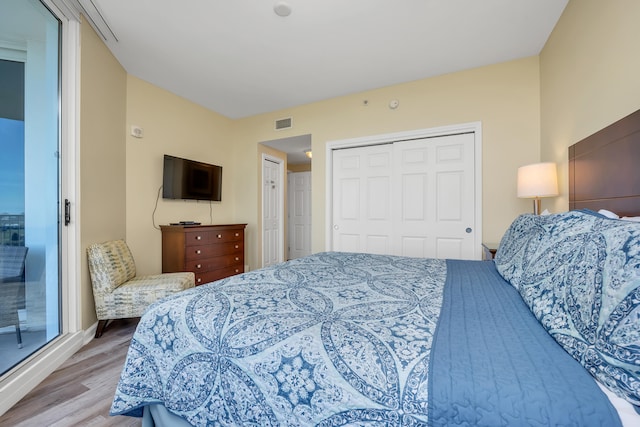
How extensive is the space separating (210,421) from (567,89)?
3.18 m

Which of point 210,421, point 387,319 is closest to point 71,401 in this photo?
point 210,421

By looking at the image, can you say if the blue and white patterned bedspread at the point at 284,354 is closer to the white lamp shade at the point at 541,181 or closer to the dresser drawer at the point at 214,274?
the white lamp shade at the point at 541,181

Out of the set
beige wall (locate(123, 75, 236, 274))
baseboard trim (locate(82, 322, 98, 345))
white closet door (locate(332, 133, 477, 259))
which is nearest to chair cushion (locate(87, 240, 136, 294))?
baseboard trim (locate(82, 322, 98, 345))

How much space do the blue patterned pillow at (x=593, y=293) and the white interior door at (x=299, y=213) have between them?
5.36 m

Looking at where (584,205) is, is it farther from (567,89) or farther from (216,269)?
(216,269)

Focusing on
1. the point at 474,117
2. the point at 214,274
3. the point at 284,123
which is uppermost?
the point at 284,123

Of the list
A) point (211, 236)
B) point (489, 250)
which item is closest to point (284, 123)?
point (211, 236)

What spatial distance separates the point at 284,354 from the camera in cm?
82

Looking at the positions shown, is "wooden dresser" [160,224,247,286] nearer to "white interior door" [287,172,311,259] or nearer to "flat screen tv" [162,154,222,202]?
"flat screen tv" [162,154,222,202]

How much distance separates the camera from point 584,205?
1.90 m

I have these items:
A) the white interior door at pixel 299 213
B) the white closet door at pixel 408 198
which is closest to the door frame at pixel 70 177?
the white closet door at pixel 408 198

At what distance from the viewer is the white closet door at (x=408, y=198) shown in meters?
3.19

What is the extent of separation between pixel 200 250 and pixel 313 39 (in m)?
2.71

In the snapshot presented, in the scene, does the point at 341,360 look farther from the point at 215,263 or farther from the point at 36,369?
the point at 215,263
